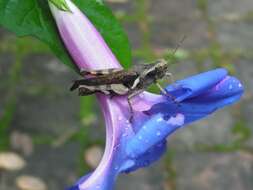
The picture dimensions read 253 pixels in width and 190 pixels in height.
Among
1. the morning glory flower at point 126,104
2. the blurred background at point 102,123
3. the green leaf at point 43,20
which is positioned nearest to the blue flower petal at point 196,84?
the morning glory flower at point 126,104

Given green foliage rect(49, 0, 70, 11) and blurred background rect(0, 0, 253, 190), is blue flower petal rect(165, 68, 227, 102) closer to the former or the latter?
green foliage rect(49, 0, 70, 11)

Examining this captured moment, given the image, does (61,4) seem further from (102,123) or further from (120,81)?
(102,123)

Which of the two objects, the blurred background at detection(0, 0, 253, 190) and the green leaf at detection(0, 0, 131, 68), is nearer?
the green leaf at detection(0, 0, 131, 68)

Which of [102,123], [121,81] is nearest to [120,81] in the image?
[121,81]

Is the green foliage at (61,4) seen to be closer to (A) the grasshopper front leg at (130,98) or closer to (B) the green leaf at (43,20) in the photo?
(B) the green leaf at (43,20)

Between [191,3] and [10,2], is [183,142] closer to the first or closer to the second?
[191,3]

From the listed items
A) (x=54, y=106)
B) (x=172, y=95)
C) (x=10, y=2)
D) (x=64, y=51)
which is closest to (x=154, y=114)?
(x=172, y=95)

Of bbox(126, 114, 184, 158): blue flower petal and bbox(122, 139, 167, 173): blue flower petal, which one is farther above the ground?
bbox(126, 114, 184, 158): blue flower petal

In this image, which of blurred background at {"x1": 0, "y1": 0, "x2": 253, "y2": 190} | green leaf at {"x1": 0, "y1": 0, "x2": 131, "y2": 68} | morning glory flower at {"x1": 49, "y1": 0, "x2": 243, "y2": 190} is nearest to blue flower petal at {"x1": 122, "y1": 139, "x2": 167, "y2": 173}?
morning glory flower at {"x1": 49, "y1": 0, "x2": 243, "y2": 190}
